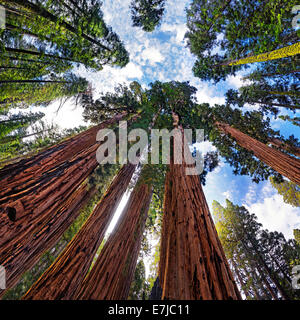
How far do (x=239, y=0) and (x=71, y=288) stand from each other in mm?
9347

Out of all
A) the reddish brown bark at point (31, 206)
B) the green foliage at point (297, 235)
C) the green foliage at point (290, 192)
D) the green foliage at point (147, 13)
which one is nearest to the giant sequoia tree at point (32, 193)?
the reddish brown bark at point (31, 206)

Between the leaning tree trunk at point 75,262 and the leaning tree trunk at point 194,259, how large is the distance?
8.43ft

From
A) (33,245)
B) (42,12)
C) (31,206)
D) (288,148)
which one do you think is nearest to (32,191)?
(31,206)

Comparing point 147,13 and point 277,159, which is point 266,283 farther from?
point 147,13

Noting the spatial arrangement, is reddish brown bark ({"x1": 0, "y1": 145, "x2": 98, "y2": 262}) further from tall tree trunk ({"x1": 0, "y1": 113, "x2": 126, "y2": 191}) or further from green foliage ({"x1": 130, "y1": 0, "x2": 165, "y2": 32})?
green foliage ({"x1": 130, "y1": 0, "x2": 165, "y2": 32})

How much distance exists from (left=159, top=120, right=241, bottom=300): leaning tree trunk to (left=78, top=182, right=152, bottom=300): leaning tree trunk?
2154 millimetres

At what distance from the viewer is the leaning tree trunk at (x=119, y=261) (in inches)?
98.7

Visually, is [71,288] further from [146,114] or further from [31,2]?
[31,2]

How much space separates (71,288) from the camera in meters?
2.73

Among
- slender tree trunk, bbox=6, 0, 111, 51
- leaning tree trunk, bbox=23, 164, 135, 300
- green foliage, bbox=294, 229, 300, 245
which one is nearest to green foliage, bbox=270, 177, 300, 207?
green foliage, bbox=294, 229, 300, 245

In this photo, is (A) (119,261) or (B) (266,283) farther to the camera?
(B) (266,283)

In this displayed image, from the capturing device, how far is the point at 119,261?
3.14 m

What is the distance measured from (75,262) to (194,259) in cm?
301

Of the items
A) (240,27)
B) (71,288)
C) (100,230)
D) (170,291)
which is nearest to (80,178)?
(100,230)
